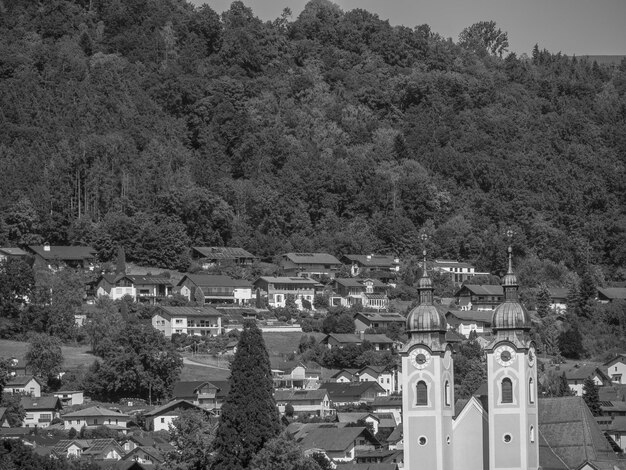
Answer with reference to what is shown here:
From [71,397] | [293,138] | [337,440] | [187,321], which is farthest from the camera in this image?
[293,138]

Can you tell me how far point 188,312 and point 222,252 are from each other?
16031 mm

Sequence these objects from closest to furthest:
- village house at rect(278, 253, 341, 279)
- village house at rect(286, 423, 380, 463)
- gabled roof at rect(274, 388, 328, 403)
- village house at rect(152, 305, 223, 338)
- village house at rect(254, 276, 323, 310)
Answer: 1. village house at rect(286, 423, 380, 463)
2. gabled roof at rect(274, 388, 328, 403)
3. village house at rect(152, 305, 223, 338)
4. village house at rect(254, 276, 323, 310)
5. village house at rect(278, 253, 341, 279)

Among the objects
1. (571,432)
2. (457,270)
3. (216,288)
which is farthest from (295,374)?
(571,432)

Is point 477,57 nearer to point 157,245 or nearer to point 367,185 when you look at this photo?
point 367,185

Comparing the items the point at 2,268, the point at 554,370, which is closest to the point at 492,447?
the point at 554,370

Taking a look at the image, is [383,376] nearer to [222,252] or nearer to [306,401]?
[306,401]

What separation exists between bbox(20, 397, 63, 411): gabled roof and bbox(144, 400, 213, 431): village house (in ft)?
16.0

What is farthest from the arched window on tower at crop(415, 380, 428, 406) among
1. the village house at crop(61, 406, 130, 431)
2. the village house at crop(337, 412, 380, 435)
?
the village house at crop(61, 406, 130, 431)

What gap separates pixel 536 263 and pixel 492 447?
70.3 m

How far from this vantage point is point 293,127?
154875 millimetres

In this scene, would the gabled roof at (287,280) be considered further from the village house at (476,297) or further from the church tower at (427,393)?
the church tower at (427,393)

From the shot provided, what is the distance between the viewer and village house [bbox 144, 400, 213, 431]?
8931 cm

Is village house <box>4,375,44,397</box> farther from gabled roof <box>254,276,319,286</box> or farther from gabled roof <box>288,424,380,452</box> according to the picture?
gabled roof <box>254,276,319,286</box>

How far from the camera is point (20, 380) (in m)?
93.8
